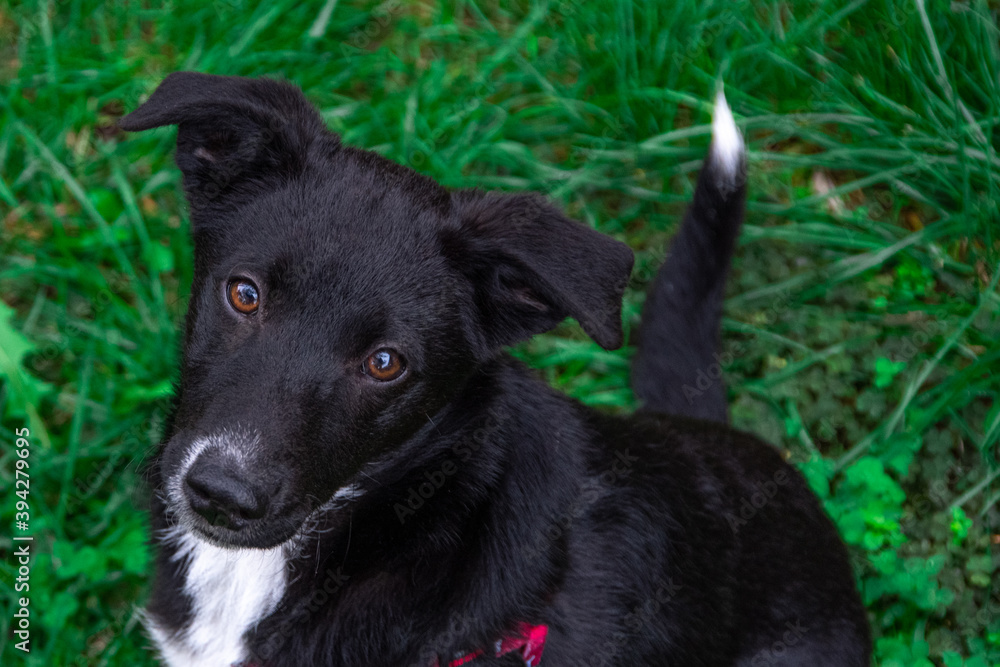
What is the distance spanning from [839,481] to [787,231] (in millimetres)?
1076

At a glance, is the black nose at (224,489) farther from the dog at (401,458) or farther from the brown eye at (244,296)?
the brown eye at (244,296)

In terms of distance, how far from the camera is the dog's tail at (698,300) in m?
3.14

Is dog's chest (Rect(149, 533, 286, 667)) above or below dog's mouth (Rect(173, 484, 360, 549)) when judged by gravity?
below

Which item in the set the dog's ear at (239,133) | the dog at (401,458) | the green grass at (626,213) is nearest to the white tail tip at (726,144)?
the green grass at (626,213)

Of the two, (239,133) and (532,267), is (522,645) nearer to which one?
(532,267)

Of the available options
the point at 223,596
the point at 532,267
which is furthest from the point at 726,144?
the point at 223,596

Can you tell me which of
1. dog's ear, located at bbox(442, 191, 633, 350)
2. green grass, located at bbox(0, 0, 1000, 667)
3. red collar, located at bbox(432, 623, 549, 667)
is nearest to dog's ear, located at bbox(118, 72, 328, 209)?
dog's ear, located at bbox(442, 191, 633, 350)

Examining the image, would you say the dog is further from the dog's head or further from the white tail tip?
the white tail tip

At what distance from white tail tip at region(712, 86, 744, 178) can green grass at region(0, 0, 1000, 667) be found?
831 mm

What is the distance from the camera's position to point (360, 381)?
2211 mm

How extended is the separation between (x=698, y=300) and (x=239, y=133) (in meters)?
1.68

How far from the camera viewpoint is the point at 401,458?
7.88ft

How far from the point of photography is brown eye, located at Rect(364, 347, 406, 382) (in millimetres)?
2215

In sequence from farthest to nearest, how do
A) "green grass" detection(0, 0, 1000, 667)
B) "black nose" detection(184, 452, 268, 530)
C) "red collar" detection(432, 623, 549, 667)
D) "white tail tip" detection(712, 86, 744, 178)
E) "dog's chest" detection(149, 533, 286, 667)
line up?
1. "green grass" detection(0, 0, 1000, 667)
2. "white tail tip" detection(712, 86, 744, 178)
3. "dog's chest" detection(149, 533, 286, 667)
4. "red collar" detection(432, 623, 549, 667)
5. "black nose" detection(184, 452, 268, 530)
